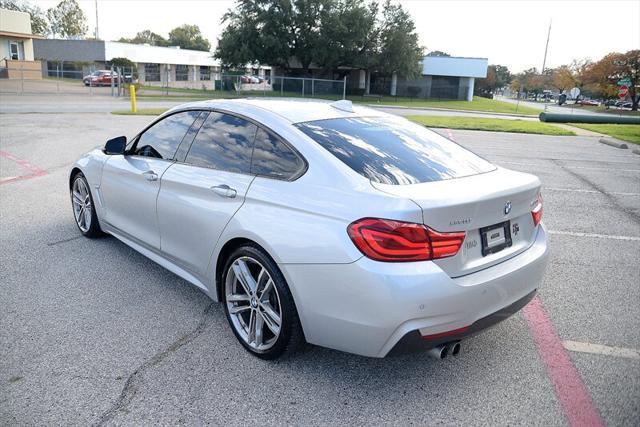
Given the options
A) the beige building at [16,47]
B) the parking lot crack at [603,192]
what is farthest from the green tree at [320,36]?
the parking lot crack at [603,192]

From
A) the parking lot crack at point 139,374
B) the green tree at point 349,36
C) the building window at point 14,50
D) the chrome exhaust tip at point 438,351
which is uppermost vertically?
the green tree at point 349,36

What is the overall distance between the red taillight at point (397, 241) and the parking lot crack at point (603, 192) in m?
5.64

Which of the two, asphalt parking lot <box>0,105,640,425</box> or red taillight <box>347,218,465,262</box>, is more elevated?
red taillight <box>347,218,465,262</box>

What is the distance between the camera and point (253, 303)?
3268 millimetres

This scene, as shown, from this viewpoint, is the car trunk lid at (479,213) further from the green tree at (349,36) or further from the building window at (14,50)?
the building window at (14,50)

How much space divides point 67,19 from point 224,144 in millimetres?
104127

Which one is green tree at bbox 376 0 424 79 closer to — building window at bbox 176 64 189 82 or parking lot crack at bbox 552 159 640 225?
building window at bbox 176 64 189 82

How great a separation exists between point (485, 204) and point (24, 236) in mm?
4880

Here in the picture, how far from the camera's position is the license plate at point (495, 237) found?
9.50 ft

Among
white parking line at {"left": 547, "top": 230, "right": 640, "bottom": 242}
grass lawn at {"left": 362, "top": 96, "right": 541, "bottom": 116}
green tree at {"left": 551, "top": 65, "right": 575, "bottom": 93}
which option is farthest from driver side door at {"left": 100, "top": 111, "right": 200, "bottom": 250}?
green tree at {"left": 551, "top": 65, "right": 575, "bottom": 93}

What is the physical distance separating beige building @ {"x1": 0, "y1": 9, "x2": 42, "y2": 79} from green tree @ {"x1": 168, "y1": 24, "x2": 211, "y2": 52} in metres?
70.3

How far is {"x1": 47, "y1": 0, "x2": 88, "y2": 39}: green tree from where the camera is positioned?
91.1 meters

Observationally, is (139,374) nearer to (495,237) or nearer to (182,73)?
(495,237)

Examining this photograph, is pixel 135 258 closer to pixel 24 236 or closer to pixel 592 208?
pixel 24 236
